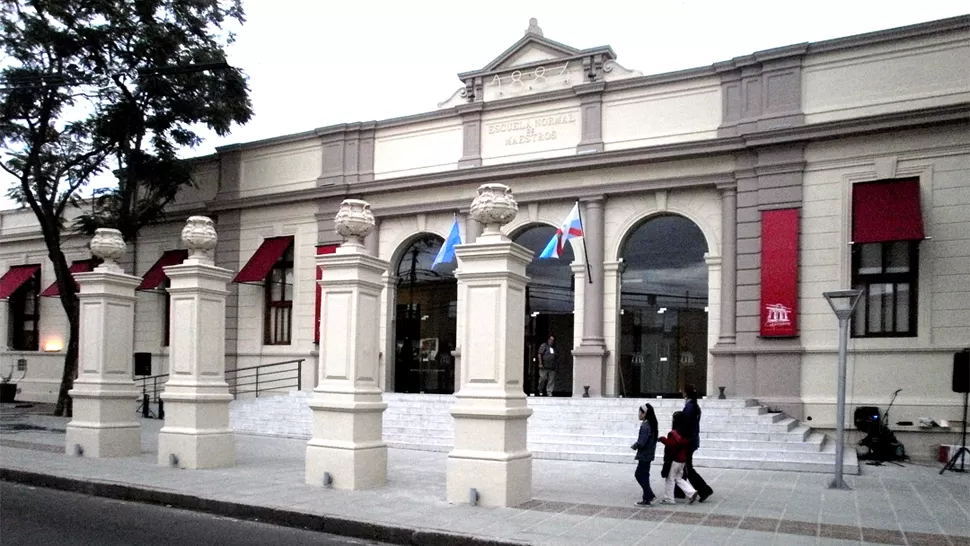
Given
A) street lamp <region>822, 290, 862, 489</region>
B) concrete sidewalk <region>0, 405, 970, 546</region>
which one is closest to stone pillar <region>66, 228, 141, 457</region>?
concrete sidewalk <region>0, 405, 970, 546</region>

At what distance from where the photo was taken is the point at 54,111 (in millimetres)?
22453

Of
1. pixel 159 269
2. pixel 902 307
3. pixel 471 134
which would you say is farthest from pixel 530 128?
pixel 159 269

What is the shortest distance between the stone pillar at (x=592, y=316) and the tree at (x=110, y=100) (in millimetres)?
11132

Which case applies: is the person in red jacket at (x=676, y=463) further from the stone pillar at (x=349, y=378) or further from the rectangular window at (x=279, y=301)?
the rectangular window at (x=279, y=301)

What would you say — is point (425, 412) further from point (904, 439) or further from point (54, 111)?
point (54, 111)

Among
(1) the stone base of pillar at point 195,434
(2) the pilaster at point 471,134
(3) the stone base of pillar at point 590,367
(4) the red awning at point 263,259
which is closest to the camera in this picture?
(1) the stone base of pillar at point 195,434

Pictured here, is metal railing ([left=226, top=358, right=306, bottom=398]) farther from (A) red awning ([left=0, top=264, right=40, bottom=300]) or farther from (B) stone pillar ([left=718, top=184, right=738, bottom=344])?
(B) stone pillar ([left=718, top=184, right=738, bottom=344])

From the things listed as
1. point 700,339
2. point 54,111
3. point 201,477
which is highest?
point 54,111

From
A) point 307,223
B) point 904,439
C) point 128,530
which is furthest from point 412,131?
point 128,530

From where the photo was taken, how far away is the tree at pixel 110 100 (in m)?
21.4

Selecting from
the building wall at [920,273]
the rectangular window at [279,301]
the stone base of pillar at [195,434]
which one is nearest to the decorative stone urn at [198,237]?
the stone base of pillar at [195,434]

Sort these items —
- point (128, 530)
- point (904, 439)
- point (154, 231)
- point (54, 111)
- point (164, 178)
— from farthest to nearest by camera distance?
1. point (154, 231)
2. point (164, 178)
3. point (54, 111)
4. point (904, 439)
5. point (128, 530)

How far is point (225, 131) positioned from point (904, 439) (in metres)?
19.2

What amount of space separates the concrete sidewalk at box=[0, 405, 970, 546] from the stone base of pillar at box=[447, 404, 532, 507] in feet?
0.76
